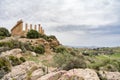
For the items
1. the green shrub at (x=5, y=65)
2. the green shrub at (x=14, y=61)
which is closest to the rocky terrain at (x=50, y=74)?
the green shrub at (x=5, y=65)

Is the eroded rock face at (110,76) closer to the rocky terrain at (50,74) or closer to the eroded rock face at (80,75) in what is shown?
the rocky terrain at (50,74)

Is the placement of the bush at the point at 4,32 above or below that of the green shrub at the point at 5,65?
above

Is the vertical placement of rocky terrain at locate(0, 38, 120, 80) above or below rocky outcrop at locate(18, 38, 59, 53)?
below

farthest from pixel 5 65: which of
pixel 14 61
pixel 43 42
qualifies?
pixel 43 42

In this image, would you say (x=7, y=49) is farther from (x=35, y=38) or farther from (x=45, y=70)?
(x=45, y=70)

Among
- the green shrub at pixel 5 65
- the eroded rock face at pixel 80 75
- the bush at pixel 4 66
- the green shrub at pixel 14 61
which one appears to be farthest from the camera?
the green shrub at pixel 14 61

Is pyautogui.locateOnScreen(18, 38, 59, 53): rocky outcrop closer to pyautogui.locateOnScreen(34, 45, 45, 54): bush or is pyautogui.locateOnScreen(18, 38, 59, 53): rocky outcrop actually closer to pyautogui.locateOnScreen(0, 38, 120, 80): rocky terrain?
pyautogui.locateOnScreen(34, 45, 45, 54): bush

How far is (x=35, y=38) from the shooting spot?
197 feet

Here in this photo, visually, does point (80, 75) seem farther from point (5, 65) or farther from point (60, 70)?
point (5, 65)

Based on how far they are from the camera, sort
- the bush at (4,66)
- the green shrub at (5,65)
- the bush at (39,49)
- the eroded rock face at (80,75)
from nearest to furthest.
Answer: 1. the eroded rock face at (80,75)
2. the bush at (4,66)
3. the green shrub at (5,65)
4. the bush at (39,49)

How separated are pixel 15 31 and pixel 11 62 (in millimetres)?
35317

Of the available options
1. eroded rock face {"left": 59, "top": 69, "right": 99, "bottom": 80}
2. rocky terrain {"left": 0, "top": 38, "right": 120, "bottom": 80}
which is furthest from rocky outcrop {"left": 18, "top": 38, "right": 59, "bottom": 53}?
eroded rock face {"left": 59, "top": 69, "right": 99, "bottom": 80}

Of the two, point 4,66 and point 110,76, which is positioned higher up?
point 110,76

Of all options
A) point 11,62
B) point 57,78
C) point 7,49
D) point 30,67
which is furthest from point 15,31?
point 57,78
